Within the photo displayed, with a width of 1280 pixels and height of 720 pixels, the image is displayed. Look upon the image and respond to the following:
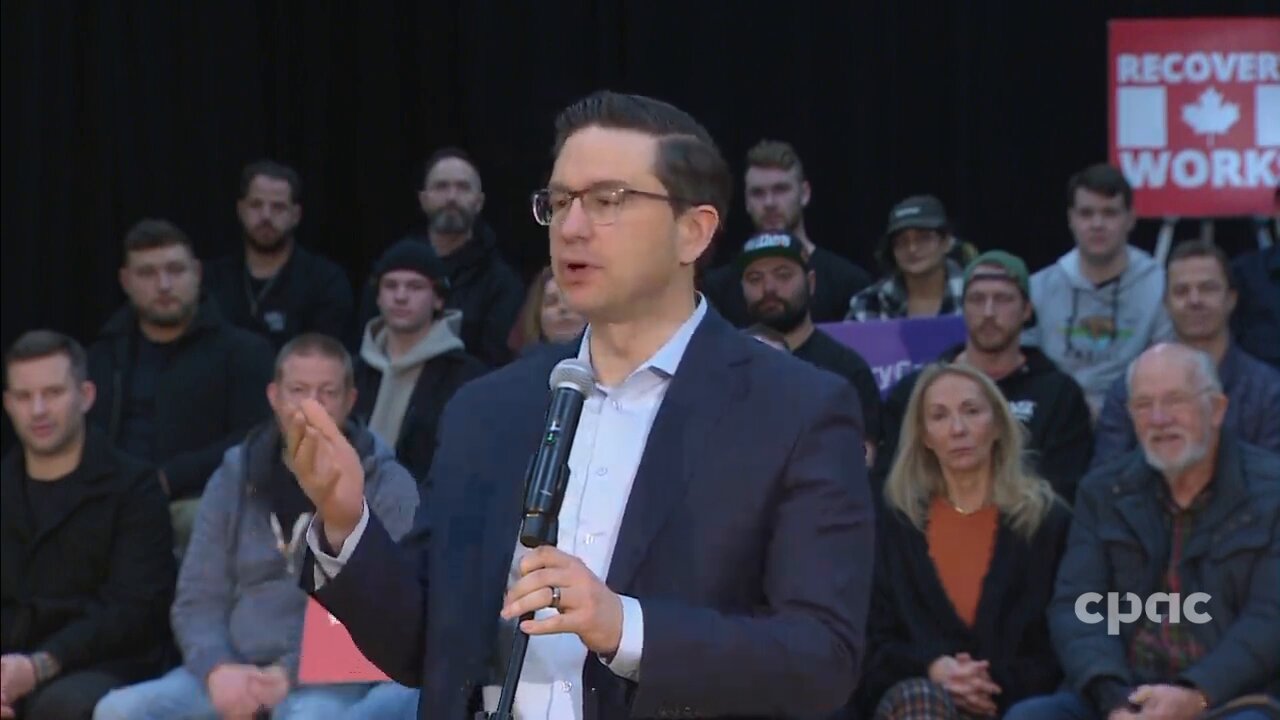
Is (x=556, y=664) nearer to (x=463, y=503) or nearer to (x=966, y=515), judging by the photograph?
→ (x=463, y=503)

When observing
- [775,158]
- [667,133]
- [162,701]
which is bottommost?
[162,701]

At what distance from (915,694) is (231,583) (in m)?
1.91

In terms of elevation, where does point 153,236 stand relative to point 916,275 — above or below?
above

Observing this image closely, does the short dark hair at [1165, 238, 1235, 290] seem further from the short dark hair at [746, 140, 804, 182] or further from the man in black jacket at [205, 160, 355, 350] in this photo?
the man in black jacket at [205, 160, 355, 350]

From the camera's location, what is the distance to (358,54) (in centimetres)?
883

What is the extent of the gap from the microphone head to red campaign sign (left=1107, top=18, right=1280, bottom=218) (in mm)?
6128

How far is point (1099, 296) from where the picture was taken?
6793mm

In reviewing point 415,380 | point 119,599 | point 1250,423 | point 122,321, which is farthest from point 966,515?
point 122,321

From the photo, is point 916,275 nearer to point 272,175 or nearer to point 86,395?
point 272,175

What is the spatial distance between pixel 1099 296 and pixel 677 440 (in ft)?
15.6

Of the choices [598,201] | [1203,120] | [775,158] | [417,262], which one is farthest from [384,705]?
[1203,120]

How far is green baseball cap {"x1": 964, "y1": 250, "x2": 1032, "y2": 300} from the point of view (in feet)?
21.0

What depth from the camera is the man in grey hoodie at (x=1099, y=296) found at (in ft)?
21.8
